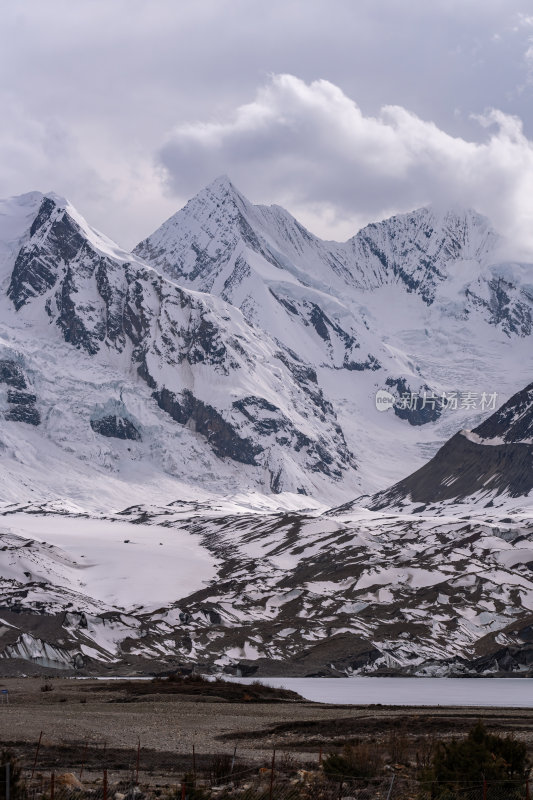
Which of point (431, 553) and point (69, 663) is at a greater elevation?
point (431, 553)

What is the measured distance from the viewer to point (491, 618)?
150500 millimetres

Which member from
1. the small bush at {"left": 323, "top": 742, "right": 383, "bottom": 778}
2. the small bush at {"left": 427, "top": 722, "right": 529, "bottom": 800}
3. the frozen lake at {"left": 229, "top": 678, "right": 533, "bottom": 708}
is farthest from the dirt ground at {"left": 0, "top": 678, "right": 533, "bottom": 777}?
the frozen lake at {"left": 229, "top": 678, "right": 533, "bottom": 708}

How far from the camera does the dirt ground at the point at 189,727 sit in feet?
132

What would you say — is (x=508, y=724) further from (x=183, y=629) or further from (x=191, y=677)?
(x=183, y=629)

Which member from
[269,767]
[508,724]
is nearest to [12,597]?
[508,724]

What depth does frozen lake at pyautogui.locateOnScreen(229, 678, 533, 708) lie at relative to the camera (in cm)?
8419

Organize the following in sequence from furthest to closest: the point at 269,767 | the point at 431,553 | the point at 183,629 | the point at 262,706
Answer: the point at 431,553 < the point at 183,629 < the point at 262,706 < the point at 269,767

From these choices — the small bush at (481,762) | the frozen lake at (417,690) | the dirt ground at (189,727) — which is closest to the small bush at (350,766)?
the small bush at (481,762)

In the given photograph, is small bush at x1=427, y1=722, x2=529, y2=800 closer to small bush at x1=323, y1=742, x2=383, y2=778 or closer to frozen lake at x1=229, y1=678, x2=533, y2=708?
small bush at x1=323, y1=742, x2=383, y2=778

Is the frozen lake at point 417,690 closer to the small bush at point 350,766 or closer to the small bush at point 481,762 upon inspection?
the small bush at point 350,766

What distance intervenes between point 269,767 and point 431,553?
15943 cm

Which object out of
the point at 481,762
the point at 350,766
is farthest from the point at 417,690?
the point at 481,762

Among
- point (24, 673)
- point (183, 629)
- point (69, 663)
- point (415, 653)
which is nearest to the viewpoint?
point (24, 673)

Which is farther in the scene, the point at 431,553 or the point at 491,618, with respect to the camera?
the point at 431,553
